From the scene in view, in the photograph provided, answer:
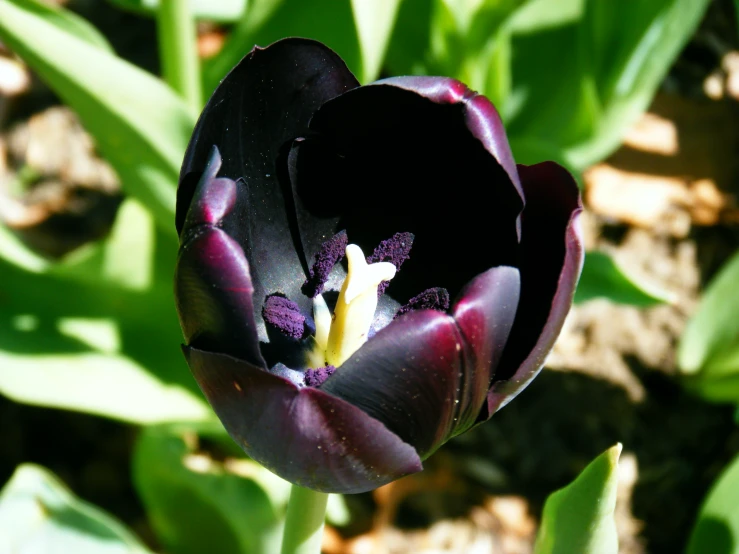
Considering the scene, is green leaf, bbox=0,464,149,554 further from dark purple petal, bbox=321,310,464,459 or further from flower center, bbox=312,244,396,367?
dark purple petal, bbox=321,310,464,459

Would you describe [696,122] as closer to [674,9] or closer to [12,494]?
[674,9]

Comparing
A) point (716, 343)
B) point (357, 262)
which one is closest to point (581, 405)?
point (716, 343)

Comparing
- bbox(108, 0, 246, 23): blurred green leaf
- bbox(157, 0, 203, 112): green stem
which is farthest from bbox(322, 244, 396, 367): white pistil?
bbox(108, 0, 246, 23): blurred green leaf

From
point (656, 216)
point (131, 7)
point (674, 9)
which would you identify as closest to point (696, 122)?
point (656, 216)

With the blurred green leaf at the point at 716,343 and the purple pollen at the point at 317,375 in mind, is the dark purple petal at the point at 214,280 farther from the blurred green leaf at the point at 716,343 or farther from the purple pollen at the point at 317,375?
the blurred green leaf at the point at 716,343

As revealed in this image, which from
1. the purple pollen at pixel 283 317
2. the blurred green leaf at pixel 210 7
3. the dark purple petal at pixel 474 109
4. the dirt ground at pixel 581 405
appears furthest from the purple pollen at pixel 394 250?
the blurred green leaf at pixel 210 7

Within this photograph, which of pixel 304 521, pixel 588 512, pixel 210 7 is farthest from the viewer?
pixel 210 7

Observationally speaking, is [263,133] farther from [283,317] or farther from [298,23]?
[298,23]
